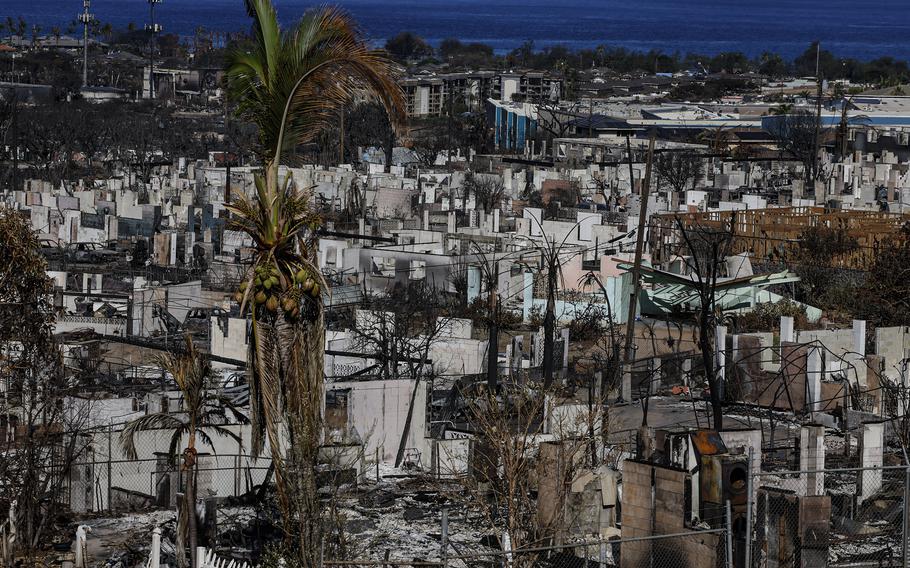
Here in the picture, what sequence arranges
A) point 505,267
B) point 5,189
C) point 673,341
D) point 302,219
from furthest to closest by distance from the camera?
point 5,189, point 505,267, point 673,341, point 302,219

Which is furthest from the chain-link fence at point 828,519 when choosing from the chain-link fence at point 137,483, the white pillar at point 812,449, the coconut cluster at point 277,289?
the chain-link fence at point 137,483

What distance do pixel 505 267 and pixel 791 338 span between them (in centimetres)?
1044

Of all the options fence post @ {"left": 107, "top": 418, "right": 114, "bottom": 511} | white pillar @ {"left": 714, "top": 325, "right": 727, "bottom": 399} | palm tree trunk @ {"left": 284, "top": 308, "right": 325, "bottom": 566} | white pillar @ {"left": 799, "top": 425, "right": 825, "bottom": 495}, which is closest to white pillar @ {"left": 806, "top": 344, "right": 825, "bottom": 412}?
white pillar @ {"left": 714, "top": 325, "right": 727, "bottom": 399}

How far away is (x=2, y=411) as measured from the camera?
17438mm

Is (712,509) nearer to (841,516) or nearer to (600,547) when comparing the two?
(600,547)

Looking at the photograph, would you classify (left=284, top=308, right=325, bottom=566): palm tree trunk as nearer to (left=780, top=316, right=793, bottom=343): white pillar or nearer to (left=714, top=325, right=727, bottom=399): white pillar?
(left=714, top=325, right=727, bottom=399): white pillar

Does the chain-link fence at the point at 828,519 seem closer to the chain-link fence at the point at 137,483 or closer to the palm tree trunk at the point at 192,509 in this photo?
the palm tree trunk at the point at 192,509

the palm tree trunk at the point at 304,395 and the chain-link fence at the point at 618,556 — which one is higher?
the palm tree trunk at the point at 304,395

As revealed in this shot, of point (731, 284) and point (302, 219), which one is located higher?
point (302, 219)

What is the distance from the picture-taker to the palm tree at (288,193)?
1127 cm

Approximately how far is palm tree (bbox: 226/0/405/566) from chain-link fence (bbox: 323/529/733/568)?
1.38 m

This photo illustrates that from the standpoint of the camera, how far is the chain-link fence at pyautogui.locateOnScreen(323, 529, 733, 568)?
40.3ft

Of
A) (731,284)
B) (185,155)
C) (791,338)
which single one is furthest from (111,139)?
(791,338)

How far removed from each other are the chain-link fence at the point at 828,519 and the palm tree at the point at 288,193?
11.8 feet
